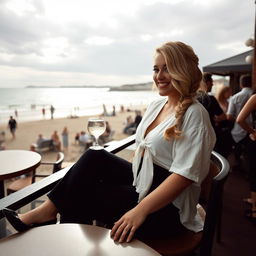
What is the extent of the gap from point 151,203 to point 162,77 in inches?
25.7

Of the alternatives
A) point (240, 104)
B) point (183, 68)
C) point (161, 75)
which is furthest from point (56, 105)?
point (183, 68)

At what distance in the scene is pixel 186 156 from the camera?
1.03 metres

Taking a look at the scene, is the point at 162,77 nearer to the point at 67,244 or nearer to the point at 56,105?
the point at 67,244

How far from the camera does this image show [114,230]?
2.56 feet

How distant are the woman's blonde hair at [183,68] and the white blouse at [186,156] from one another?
9 centimetres

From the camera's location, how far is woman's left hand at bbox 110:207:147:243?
750 millimetres

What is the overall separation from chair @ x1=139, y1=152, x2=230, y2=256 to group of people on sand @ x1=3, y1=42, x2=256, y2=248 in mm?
40

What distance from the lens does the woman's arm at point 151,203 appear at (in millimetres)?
840

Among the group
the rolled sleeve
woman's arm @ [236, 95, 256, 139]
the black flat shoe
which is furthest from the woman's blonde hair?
woman's arm @ [236, 95, 256, 139]

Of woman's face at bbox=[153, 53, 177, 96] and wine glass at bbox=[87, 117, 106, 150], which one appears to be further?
wine glass at bbox=[87, 117, 106, 150]

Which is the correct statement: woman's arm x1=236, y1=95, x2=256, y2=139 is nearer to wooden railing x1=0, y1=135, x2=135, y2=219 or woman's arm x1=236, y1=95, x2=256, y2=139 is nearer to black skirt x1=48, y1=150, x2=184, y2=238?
black skirt x1=48, y1=150, x2=184, y2=238

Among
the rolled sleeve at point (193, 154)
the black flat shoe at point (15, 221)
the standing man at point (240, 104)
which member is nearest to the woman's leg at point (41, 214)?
the black flat shoe at point (15, 221)

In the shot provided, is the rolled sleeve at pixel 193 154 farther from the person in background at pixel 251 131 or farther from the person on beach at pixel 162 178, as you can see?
the person in background at pixel 251 131

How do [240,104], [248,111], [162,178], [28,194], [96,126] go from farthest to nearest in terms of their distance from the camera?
[240,104] → [248,111] → [96,126] → [162,178] → [28,194]
